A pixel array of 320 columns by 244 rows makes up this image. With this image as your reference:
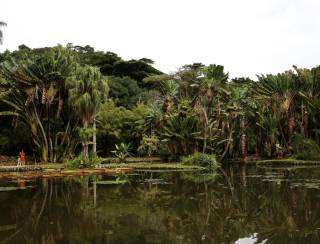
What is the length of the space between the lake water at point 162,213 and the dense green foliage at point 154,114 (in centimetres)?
1675

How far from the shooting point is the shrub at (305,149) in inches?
1673

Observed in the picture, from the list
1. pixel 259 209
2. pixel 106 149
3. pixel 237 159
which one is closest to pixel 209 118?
pixel 237 159

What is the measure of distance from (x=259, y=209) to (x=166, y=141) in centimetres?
2632

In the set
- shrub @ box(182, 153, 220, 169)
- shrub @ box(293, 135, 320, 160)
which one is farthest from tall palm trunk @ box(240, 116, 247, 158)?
shrub @ box(182, 153, 220, 169)

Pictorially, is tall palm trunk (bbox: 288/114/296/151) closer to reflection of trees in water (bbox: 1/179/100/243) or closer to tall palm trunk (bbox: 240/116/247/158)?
Result: tall palm trunk (bbox: 240/116/247/158)

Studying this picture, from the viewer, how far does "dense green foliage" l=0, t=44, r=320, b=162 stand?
40000 mm

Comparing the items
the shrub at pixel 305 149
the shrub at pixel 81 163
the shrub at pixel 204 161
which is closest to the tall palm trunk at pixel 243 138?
the shrub at pixel 305 149

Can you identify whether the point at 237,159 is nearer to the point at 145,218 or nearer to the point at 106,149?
the point at 106,149

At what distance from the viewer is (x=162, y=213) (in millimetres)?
15031

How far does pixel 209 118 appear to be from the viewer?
1660 inches

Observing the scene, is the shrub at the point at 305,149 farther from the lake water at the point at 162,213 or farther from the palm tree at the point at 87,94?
the lake water at the point at 162,213

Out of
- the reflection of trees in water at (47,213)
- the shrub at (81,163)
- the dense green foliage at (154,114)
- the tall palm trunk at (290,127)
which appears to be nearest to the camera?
the reflection of trees in water at (47,213)

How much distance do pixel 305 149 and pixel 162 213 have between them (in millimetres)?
31648

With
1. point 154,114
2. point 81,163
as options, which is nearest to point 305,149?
point 154,114
